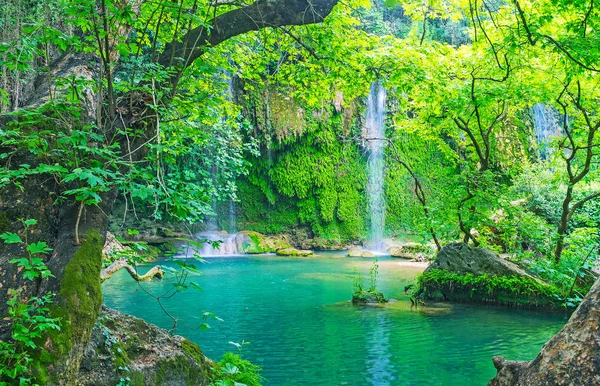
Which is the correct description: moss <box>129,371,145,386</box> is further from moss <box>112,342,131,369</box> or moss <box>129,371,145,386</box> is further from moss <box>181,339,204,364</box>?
moss <box>181,339,204,364</box>

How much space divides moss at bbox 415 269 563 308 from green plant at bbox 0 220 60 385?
987 cm

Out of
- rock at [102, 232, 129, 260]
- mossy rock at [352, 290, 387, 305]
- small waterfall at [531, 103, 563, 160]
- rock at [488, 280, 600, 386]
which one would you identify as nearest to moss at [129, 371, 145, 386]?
rock at [102, 232, 129, 260]

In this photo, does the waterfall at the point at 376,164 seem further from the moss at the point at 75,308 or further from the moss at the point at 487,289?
the moss at the point at 75,308

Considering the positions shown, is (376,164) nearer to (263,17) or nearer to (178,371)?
(263,17)

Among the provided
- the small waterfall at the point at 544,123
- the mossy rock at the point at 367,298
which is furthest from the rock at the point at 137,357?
the small waterfall at the point at 544,123

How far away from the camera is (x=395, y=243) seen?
28109 millimetres

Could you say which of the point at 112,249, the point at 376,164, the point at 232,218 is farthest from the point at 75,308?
the point at 376,164

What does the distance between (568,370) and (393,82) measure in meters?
5.42

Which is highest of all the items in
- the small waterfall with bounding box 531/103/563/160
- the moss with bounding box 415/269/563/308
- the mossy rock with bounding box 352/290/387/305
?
the small waterfall with bounding box 531/103/563/160

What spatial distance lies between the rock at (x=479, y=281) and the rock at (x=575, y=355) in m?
9.18

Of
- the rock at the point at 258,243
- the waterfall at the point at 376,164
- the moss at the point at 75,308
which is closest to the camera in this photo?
the moss at the point at 75,308

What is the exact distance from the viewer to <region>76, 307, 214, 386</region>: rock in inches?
138

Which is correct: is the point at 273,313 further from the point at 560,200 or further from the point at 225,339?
the point at 560,200

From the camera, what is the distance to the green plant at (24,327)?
2537 millimetres
